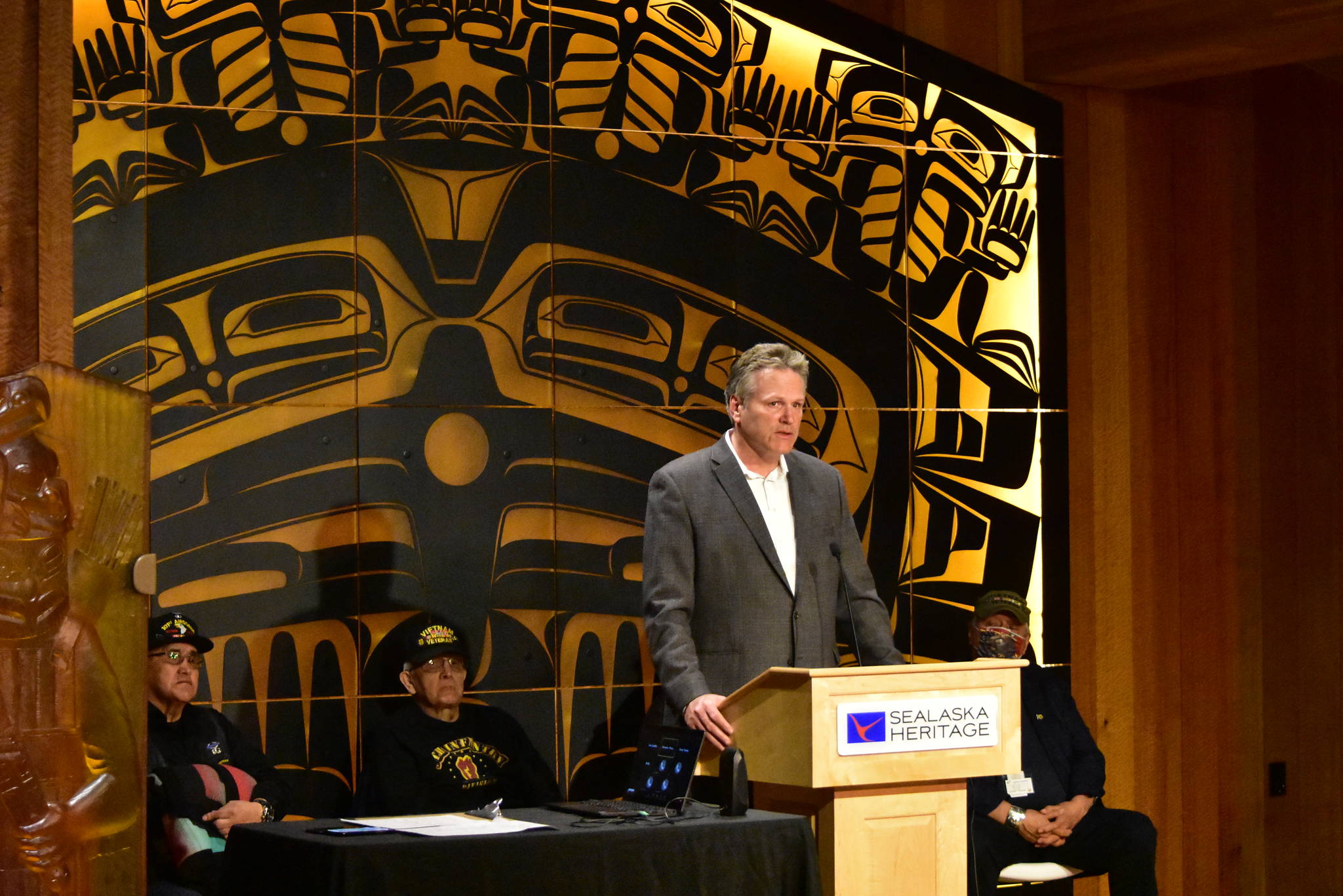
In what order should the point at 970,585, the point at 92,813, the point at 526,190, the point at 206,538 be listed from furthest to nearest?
1. the point at 970,585
2. the point at 526,190
3. the point at 206,538
4. the point at 92,813

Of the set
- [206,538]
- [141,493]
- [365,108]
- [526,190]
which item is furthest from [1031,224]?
[141,493]

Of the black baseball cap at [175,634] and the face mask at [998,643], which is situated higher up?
the black baseball cap at [175,634]

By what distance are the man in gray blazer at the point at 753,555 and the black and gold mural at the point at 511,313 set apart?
1.23 metres

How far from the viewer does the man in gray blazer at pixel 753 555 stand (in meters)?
3.93

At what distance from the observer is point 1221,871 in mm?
6113

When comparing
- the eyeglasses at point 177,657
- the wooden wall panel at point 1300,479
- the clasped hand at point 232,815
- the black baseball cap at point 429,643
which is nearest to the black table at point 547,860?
the clasped hand at point 232,815

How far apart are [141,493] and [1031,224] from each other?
12.6 ft

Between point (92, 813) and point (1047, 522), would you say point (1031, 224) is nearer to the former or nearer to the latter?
point (1047, 522)

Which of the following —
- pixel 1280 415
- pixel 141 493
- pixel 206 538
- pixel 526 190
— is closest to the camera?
pixel 141 493

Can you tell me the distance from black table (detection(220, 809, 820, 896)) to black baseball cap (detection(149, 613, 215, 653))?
1393 millimetres

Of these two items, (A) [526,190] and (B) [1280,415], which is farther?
(B) [1280,415]

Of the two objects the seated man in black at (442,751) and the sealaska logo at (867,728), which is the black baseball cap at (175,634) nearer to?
the seated man in black at (442,751)

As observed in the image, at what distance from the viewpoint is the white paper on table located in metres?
2.95

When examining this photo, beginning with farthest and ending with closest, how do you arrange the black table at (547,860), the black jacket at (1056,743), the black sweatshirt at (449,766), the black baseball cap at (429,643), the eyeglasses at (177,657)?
the black jacket at (1056,743)
the black baseball cap at (429,643)
the black sweatshirt at (449,766)
the eyeglasses at (177,657)
the black table at (547,860)
